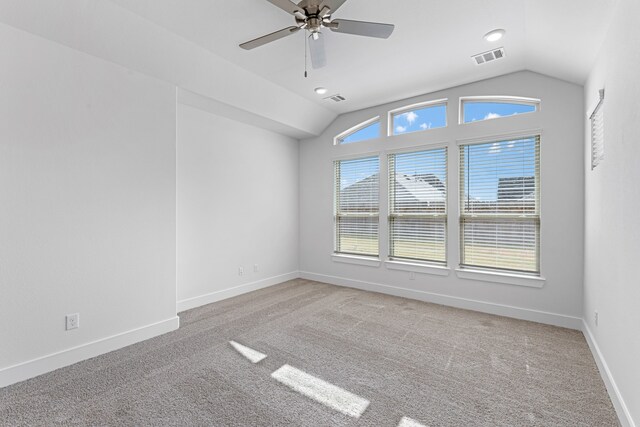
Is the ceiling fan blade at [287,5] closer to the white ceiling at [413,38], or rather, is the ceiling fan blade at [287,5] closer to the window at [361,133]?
the white ceiling at [413,38]

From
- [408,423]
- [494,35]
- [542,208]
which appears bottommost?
[408,423]

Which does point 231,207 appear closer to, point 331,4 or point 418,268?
point 418,268

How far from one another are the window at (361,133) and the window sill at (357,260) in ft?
6.57

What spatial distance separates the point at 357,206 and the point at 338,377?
319 centimetres

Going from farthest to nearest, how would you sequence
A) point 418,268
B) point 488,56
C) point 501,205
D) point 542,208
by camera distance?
point 418,268 < point 501,205 < point 542,208 < point 488,56

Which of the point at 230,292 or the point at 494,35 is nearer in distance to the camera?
the point at 494,35

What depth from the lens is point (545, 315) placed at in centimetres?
342

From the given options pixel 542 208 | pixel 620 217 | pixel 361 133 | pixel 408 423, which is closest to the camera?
pixel 408 423

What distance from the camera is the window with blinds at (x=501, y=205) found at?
3.59m

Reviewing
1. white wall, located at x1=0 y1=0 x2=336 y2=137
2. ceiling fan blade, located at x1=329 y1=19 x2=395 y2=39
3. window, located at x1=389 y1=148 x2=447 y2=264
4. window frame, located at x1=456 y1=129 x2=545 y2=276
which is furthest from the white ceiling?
window, located at x1=389 y1=148 x2=447 y2=264

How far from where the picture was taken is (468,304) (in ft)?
12.9

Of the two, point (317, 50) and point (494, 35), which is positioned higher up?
point (494, 35)

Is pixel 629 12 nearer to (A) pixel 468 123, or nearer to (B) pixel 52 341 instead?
(A) pixel 468 123

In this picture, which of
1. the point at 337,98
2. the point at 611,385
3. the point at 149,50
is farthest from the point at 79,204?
the point at 611,385
